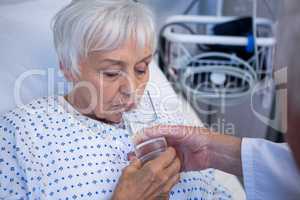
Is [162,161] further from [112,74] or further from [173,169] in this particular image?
[112,74]

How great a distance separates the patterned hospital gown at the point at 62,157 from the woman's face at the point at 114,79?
0.14ft

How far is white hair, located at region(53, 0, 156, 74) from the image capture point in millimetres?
863

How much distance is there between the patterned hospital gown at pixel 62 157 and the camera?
0.84 metres

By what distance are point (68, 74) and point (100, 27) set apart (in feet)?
0.52

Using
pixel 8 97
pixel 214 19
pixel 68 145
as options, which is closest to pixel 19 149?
pixel 68 145

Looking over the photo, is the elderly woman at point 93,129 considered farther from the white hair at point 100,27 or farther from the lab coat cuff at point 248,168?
the lab coat cuff at point 248,168

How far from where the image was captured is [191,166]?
95cm

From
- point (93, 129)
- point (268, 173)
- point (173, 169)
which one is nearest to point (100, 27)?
point (93, 129)

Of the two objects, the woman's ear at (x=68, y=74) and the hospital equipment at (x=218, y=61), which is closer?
the woman's ear at (x=68, y=74)

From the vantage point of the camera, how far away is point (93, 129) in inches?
36.8

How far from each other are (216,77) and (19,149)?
36.3 inches

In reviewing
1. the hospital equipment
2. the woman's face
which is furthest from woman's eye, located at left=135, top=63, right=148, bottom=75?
the hospital equipment

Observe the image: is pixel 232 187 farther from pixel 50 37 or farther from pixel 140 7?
pixel 50 37

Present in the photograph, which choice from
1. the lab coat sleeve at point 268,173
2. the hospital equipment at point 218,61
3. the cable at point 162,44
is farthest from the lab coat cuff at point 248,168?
the cable at point 162,44
